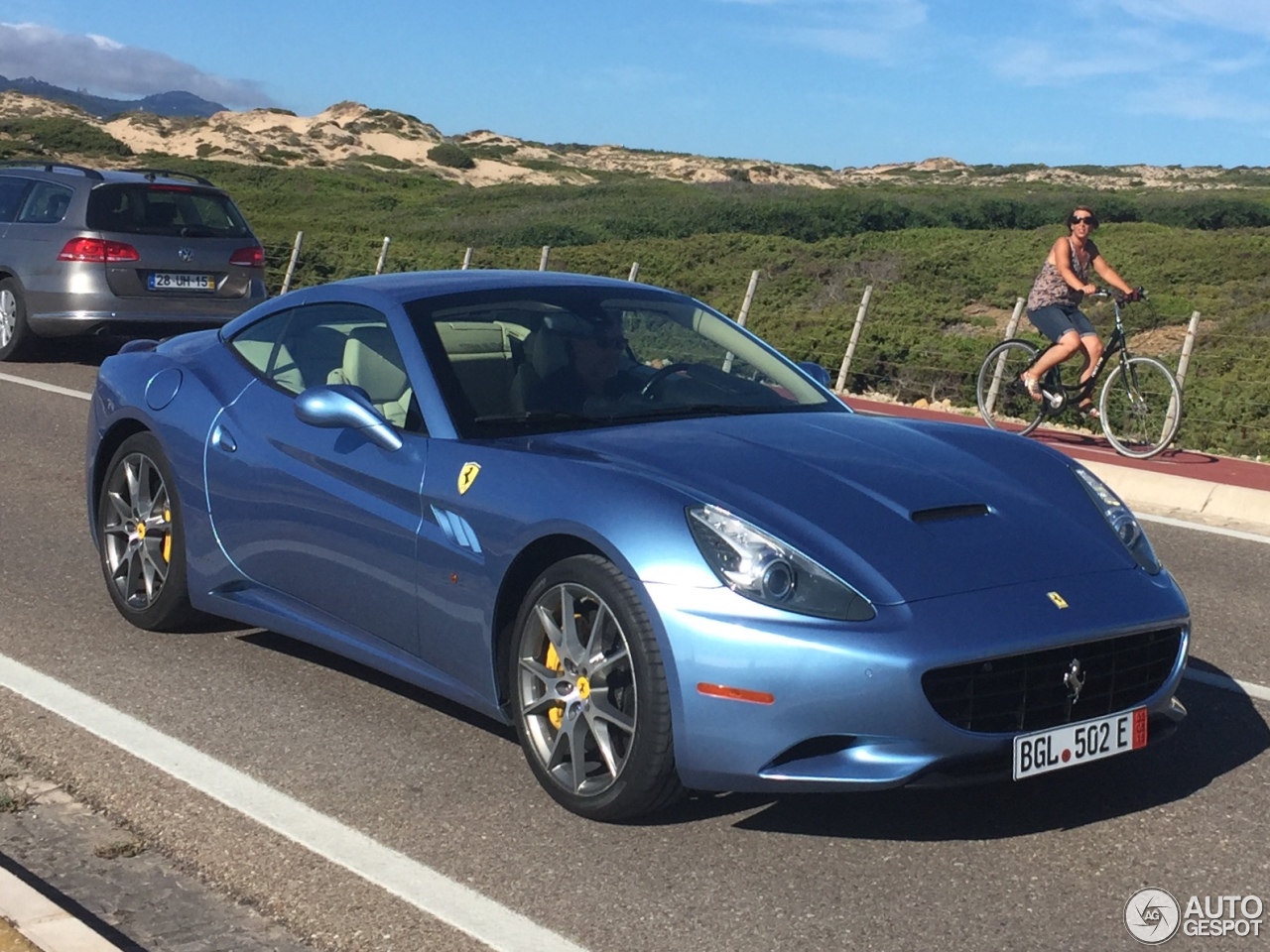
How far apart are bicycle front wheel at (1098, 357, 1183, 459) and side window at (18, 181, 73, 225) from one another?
929cm

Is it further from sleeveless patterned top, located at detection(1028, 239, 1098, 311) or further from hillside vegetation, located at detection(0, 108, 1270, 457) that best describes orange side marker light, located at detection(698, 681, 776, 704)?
hillside vegetation, located at detection(0, 108, 1270, 457)

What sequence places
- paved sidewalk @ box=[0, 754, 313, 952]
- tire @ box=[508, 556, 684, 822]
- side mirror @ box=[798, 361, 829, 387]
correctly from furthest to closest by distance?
1. side mirror @ box=[798, 361, 829, 387]
2. tire @ box=[508, 556, 684, 822]
3. paved sidewalk @ box=[0, 754, 313, 952]

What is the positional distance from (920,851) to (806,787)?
1.37 feet

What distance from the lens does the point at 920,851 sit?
437cm

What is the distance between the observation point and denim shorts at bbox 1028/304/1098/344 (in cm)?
1279

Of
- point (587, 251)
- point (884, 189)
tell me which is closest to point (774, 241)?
point (587, 251)

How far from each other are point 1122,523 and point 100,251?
12182 millimetres

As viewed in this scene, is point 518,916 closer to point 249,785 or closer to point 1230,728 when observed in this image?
point 249,785

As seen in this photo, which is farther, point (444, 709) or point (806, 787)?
point (444, 709)

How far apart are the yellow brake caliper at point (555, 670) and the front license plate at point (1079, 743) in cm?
122

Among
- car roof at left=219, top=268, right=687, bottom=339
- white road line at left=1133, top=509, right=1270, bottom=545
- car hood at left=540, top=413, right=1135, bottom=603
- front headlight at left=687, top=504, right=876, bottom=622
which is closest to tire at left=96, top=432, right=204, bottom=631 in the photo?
car roof at left=219, top=268, right=687, bottom=339

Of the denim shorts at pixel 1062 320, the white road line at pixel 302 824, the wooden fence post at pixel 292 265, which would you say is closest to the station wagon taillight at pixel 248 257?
the denim shorts at pixel 1062 320

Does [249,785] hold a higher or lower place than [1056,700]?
lower

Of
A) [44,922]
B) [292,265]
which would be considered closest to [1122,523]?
[44,922]
